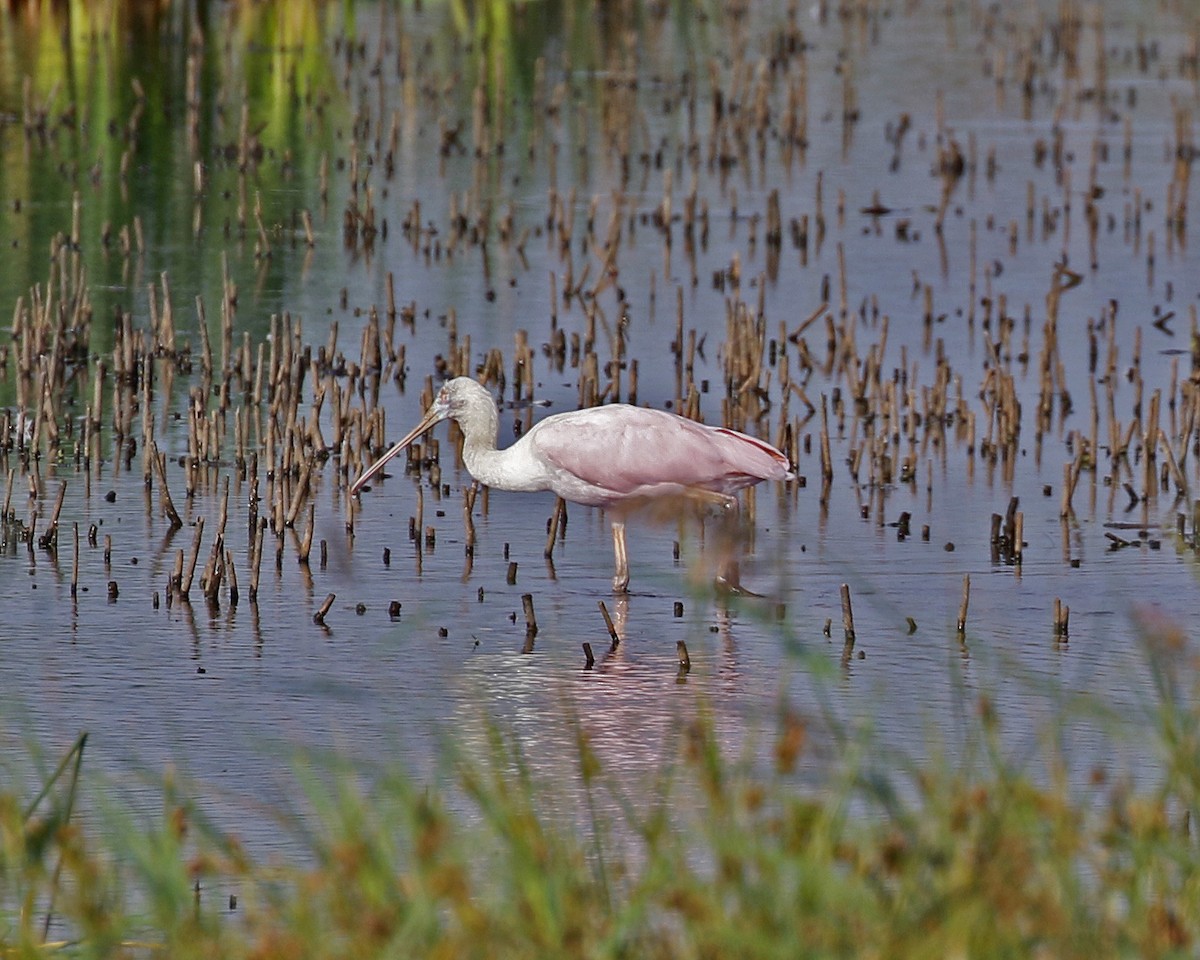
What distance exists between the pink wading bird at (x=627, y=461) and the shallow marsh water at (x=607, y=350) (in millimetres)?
382

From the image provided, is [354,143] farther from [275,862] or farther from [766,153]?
[275,862]

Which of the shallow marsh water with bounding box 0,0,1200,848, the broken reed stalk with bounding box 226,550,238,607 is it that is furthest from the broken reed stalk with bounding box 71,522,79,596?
the broken reed stalk with bounding box 226,550,238,607

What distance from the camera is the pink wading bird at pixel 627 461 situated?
10.3m

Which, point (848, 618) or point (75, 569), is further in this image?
point (75, 569)

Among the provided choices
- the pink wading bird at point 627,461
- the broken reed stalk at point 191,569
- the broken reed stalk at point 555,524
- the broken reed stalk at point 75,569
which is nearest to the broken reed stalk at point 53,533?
the broken reed stalk at point 75,569

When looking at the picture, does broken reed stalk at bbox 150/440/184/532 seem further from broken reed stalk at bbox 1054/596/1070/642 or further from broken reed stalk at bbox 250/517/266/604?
broken reed stalk at bbox 1054/596/1070/642

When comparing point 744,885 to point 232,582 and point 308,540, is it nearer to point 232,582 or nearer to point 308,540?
point 232,582

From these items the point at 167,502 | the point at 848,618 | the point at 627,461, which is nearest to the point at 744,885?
the point at 848,618

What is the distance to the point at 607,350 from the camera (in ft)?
52.8

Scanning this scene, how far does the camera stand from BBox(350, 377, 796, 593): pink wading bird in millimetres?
10305

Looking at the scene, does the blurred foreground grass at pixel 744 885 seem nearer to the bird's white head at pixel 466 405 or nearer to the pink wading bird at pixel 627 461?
the pink wading bird at pixel 627 461

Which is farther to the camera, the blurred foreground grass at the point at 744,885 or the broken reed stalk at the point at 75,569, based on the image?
the broken reed stalk at the point at 75,569

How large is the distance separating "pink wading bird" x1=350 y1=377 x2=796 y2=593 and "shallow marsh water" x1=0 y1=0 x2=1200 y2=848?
1.25ft

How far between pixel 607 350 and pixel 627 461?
580 cm
